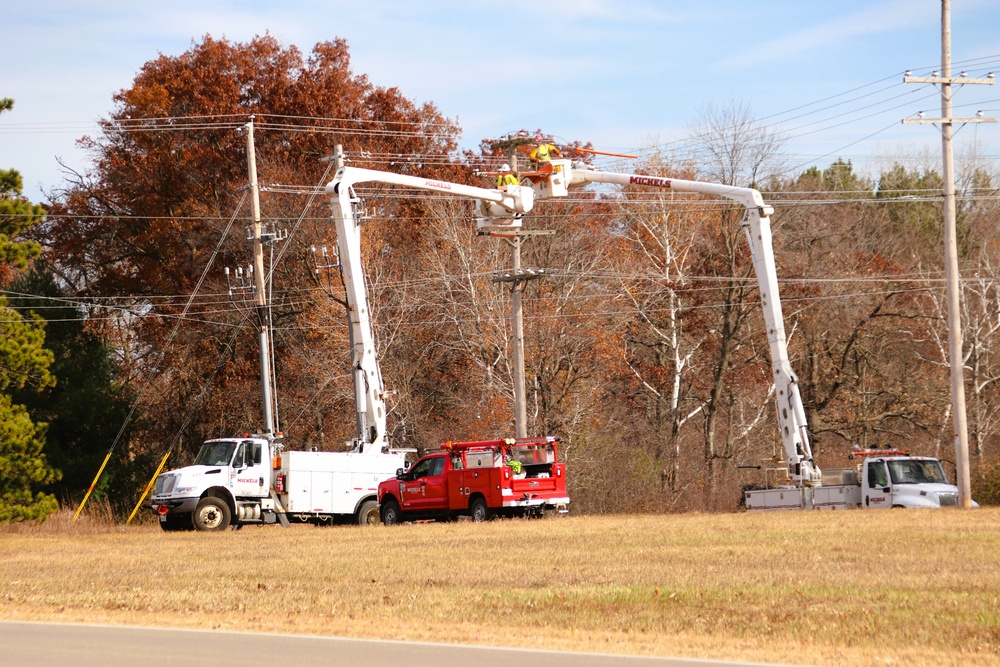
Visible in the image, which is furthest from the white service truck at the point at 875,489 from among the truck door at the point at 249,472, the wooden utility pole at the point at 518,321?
the truck door at the point at 249,472

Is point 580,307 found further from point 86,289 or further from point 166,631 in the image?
point 166,631

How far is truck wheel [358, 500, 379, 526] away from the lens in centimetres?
3512

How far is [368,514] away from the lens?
3531 centimetres

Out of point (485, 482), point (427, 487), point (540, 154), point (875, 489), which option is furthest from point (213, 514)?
point (875, 489)

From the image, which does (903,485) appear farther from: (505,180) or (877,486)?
(505,180)

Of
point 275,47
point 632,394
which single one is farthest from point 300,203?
point 632,394

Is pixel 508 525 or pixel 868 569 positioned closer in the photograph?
pixel 868 569

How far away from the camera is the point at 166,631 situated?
42.1 ft

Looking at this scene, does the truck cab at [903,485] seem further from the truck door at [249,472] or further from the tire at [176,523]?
the tire at [176,523]

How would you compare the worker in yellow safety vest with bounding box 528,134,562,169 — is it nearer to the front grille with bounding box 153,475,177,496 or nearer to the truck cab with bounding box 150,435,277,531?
the truck cab with bounding box 150,435,277,531

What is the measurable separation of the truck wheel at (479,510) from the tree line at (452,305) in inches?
384

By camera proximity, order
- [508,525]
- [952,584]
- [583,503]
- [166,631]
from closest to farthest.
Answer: [166,631]
[952,584]
[508,525]
[583,503]

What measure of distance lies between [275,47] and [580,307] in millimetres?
21884

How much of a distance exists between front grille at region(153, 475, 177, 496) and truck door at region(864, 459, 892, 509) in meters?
18.1
